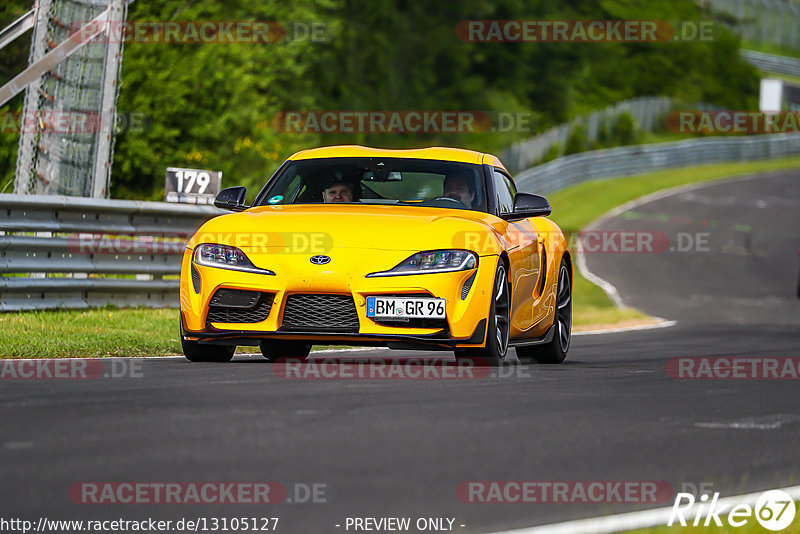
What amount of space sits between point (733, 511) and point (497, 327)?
181 inches

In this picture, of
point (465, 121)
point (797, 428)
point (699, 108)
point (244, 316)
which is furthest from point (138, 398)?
point (699, 108)

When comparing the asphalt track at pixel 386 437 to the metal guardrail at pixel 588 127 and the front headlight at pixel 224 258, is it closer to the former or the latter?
the front headlight at pixel 224 258

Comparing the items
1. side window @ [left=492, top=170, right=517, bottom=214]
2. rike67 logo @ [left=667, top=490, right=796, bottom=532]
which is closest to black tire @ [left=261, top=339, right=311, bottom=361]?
side window @ [left=492, top=170, right=517, bottom=214]

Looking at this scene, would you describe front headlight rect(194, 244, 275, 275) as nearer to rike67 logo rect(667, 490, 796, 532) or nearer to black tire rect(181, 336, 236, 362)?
black tire rect(181, 336, 236, 362)

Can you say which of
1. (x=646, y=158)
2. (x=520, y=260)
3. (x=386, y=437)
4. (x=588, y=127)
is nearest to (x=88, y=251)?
(x=520, y=260)

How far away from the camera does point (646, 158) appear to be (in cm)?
5575

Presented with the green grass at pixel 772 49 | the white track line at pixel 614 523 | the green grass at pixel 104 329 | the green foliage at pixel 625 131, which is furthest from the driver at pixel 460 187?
the green grass at pixel 772 49

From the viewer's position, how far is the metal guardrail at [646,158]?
45.0 m

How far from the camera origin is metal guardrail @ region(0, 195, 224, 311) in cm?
1312

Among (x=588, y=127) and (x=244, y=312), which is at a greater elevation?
(x=588, y=127)

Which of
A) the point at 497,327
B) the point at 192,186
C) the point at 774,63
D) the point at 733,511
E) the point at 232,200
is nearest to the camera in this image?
the point at 733,511

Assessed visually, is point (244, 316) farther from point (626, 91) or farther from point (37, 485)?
point (626, 91)

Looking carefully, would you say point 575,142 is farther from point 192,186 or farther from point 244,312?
point 244,312

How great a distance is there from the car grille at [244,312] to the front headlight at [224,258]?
16 cm
